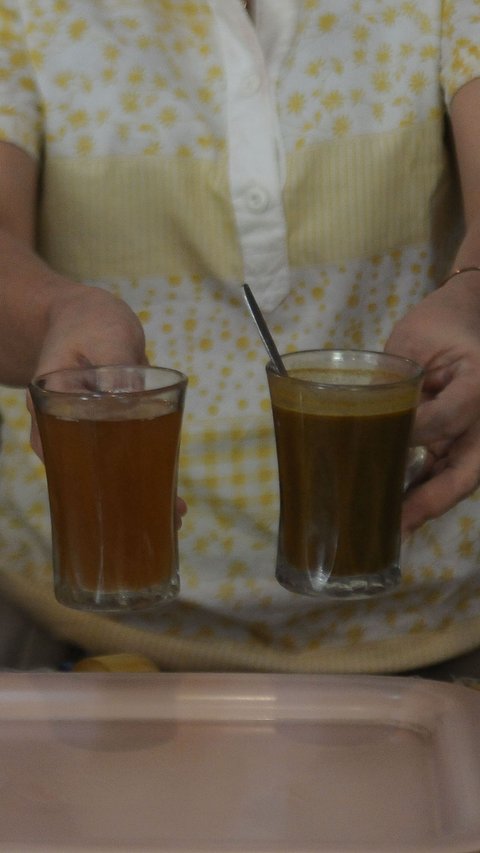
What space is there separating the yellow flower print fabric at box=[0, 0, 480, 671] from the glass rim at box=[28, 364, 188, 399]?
384mm

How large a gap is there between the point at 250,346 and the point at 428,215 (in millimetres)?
263

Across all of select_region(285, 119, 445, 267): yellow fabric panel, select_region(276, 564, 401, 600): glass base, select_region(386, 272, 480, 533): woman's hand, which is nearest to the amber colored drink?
select_region(276, 564, 401, 600): glass base

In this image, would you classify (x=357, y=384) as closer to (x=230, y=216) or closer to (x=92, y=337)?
(x=92, y=337)

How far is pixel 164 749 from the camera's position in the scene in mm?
825

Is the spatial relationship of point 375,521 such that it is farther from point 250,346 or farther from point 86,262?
point 86,262

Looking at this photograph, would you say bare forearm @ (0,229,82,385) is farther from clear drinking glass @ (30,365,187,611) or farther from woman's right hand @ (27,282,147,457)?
clear drinking glass @ (30,365,187,611)

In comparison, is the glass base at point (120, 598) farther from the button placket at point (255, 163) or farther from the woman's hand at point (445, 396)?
the button placket at point (255, 163)

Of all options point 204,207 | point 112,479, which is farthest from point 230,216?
point 112,479

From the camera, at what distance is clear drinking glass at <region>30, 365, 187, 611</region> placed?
0.77m

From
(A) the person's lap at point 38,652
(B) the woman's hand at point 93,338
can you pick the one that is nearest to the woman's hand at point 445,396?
(B) the woman's hand at point 93,338

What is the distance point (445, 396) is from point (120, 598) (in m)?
0.31

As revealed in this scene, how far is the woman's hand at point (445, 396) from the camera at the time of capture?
88 cm

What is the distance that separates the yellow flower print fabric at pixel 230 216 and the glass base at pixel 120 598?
0.39 meters

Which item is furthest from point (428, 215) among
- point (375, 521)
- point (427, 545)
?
point (375, 521)
